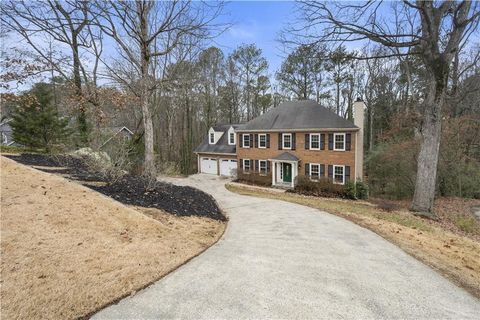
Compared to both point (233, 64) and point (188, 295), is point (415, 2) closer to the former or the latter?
point (188, 295)

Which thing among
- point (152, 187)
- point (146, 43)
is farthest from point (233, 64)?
point (152, 187)

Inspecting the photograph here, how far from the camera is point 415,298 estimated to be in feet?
12.6

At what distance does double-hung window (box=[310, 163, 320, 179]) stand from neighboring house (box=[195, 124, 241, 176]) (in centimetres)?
728

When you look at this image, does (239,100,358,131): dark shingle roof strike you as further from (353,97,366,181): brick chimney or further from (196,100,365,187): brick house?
(353,97,366,181): brick chimney

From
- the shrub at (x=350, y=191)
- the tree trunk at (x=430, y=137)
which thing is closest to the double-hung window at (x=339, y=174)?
the shrub at (x=350, y=191)

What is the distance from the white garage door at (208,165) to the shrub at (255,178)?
12.6 feet

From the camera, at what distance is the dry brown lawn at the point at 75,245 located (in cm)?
326

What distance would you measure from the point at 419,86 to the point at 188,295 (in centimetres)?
2704

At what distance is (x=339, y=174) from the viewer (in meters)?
18.0

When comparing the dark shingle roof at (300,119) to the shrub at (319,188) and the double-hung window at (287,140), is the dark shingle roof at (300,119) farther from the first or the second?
the shrub at (319,188)

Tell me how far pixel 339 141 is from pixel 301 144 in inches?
112

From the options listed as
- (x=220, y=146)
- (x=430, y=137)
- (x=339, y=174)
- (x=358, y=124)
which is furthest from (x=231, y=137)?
(x=430, y=137)

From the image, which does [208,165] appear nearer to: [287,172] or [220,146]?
[220,146]

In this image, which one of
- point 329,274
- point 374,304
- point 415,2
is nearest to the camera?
point 374,304
